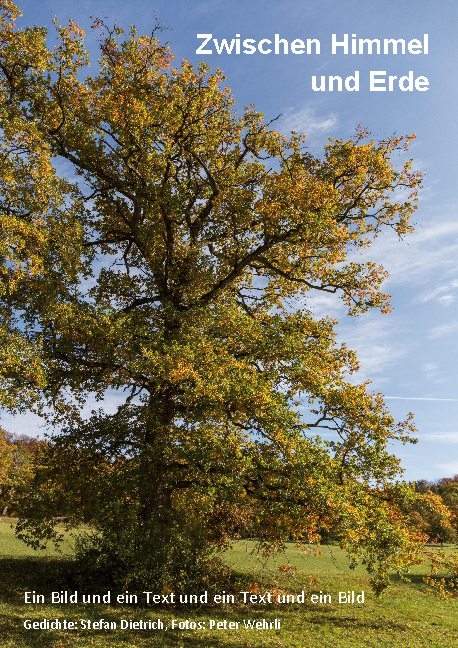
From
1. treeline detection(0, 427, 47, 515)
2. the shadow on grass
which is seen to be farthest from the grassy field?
treeline detection(0, 427, 47, 515)

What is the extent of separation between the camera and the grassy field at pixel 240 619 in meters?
15.3

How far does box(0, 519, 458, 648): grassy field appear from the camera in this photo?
50.3ft

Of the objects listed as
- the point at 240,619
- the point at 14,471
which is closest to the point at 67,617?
the point at 240,619

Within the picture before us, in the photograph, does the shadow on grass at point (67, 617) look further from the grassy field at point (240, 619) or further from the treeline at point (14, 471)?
the treeline at point (14, 471)

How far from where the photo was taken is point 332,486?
59.6 feet

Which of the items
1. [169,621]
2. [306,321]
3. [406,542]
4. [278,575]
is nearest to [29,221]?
[306,321]

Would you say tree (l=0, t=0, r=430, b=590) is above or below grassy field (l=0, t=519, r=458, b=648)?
above

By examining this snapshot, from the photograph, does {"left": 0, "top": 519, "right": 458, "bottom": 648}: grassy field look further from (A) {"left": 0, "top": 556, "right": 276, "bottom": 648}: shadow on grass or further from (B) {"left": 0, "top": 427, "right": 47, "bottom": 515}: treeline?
(B) {"left": 0, "top": 427, "right": 47, "bottom": 515}: treeline

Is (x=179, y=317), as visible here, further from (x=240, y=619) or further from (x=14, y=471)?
(x=14, y=471)

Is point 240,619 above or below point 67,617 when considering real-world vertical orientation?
below

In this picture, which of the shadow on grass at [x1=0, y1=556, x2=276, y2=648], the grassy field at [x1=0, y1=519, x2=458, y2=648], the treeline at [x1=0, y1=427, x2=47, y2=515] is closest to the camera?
the shadow on grass at [x1=0, y1=556, x2=276, y2=648]

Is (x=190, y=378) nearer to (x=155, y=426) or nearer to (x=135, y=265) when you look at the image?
(x=155, y=426)

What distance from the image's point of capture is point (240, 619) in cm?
1927

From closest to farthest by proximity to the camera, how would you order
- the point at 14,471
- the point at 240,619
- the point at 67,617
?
the point at 67,617, the point at 240,619, the point at 14,471
